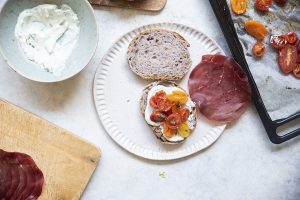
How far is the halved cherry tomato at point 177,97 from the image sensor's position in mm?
2213

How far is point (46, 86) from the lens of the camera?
2.29 m

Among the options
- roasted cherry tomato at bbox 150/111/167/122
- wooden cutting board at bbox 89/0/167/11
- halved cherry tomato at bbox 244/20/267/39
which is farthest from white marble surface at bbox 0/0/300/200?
roasted cherry tomato at bbox 150/111/167/122

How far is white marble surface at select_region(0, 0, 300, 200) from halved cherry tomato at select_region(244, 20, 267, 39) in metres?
0.14

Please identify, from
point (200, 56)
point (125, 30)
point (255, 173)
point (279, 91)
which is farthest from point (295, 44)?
point (125, 30)

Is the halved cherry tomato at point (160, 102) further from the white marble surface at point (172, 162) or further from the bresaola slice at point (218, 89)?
the white marble surface at point (172, 162)

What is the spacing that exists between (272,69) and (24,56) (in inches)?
45.0

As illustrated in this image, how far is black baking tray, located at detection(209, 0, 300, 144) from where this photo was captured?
2.25 meters

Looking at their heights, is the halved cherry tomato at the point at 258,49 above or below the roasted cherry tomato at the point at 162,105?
above

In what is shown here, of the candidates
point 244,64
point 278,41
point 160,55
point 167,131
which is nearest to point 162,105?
point 167,131

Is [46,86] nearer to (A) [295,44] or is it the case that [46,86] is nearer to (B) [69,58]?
(B) [69,58]

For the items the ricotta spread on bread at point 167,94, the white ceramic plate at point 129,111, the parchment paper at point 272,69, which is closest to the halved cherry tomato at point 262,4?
the parchment paper at point 272,69

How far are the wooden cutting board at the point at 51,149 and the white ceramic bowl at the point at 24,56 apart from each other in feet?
0.62

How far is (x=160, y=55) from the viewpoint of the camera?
2.29m

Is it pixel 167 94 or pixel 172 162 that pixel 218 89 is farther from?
pixel 172 162
